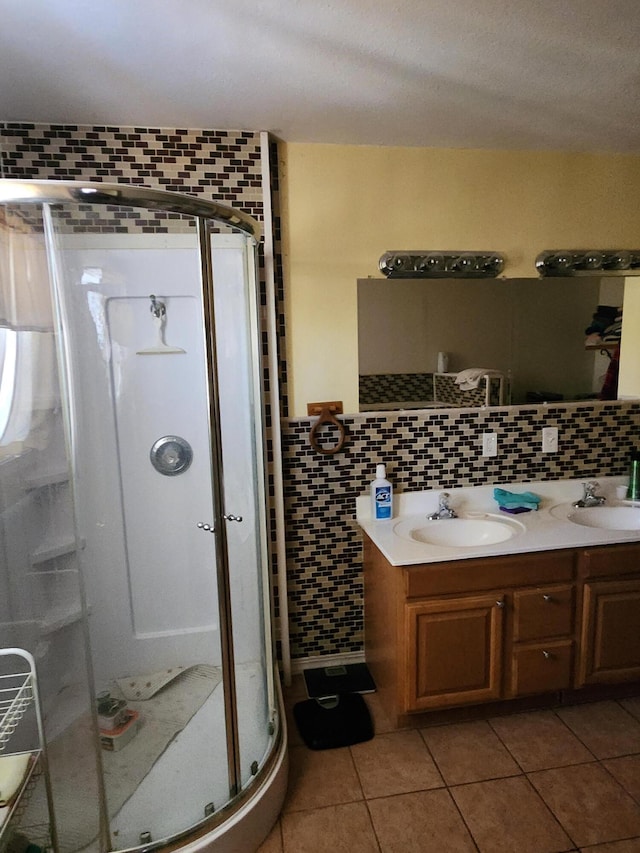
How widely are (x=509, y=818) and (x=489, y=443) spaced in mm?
1370

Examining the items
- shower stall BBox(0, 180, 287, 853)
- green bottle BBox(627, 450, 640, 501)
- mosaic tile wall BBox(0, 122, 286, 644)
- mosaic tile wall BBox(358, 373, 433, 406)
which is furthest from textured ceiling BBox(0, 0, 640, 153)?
green bottle BBox(627, 450, 640, 501)

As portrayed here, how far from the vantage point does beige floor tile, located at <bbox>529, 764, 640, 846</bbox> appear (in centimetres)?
158

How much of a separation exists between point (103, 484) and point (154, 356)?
51 centimetres

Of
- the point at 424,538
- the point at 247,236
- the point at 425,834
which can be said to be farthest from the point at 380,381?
the point at 425,834

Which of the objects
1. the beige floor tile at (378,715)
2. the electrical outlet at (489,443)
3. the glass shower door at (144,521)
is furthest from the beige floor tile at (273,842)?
the electrical outlet at (489,443)

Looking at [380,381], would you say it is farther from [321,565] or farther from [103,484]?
[103,484]

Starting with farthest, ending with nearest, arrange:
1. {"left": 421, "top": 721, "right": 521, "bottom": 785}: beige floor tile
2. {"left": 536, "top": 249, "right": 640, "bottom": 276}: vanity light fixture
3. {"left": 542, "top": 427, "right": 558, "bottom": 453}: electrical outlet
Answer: {"left": 542, "top": 427, "right": 558, "bottom": 453}: electrical outlet → {"left": 536, "top": 249, "right": 640, "bottom": 276}: vanity light fixture → {"left": 421, "top": 721, "right": 521, "bottom": 785}: beige floor tile

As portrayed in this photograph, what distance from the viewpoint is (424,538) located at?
2.15 m

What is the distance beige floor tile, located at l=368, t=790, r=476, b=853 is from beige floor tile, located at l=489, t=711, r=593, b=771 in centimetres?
36

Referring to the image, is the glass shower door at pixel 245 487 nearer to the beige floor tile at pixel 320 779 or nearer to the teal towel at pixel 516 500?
the beige floor tile at pixel 320 779

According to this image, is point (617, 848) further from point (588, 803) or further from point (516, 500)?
point (516, 500)

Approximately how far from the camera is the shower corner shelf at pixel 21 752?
117 cm

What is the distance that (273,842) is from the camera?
158 cm

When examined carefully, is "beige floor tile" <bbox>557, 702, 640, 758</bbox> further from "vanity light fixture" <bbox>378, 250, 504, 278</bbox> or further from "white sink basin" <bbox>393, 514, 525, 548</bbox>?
"vanity light fixture" <bbox>378, 250, 504, 278</bbox>
